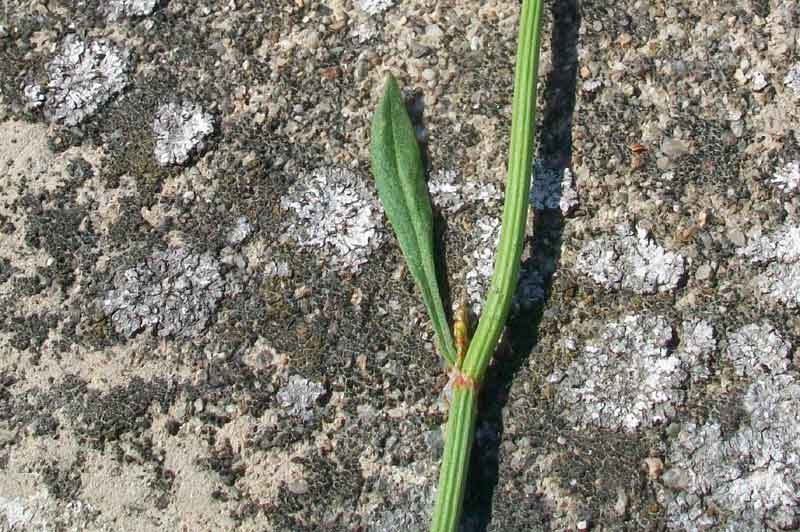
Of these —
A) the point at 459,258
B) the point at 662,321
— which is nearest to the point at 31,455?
the point at 459,258

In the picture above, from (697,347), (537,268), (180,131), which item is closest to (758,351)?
(697,347)

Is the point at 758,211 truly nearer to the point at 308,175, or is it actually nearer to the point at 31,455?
the point at 308,175

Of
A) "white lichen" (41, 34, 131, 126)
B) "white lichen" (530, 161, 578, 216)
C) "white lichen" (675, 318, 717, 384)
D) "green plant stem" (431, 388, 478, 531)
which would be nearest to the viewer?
"green plant stem" (431, 388, 478, 531)

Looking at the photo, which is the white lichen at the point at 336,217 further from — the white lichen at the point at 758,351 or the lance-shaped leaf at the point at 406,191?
the white lichen at the point at 758,351

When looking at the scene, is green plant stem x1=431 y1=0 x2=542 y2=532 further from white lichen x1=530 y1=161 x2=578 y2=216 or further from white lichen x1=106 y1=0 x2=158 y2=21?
white lichen x1=106 y1=0 x2=158 y2=21

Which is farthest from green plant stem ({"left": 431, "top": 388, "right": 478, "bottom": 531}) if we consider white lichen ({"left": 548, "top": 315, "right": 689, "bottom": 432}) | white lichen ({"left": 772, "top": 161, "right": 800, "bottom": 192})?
white lichen ({"left": 772, "top": 161, "right": 800, "bottom": 192})

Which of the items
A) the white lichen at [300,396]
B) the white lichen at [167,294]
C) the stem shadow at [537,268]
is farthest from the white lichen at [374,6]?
the white lichen at [300,396]

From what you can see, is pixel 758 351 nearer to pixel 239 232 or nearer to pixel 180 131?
pixel 239 232
